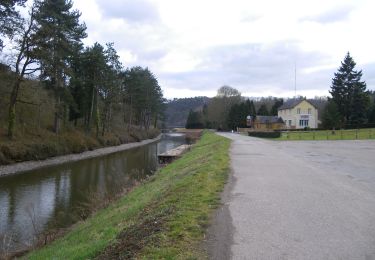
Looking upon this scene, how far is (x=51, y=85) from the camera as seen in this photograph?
4003 cm

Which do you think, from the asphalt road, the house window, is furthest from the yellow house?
the asphalt road

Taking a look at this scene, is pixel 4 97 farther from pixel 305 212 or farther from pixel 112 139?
pixel 305 212

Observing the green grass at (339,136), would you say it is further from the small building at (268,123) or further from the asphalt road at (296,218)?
the small building at (268,123)

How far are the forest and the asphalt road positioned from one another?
898 inches

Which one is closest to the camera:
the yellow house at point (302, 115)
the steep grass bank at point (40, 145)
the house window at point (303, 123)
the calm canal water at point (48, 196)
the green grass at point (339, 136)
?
the calm canal water at point (48, 196)

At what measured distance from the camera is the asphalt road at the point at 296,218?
616 cm

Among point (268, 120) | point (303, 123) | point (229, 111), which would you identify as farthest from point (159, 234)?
point (229, 111)

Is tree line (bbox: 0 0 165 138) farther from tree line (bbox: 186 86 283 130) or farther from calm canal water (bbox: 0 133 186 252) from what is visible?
tree line (bbox: 186 86 283 130)

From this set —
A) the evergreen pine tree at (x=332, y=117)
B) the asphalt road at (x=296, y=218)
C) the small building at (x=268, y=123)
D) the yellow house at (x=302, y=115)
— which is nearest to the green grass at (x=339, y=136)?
the evergreen pine tree at (x=332, y=117)

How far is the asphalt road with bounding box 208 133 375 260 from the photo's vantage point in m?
6.16

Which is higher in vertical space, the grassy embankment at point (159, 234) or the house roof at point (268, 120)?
the house roof at point (268, 120)

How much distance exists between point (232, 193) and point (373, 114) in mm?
69906

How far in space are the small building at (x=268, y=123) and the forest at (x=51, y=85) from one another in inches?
1859

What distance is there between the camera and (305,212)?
28.6 feet
